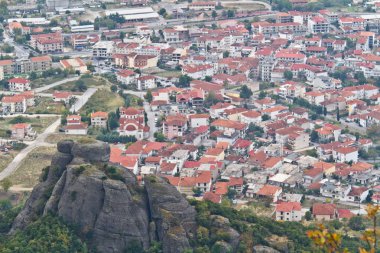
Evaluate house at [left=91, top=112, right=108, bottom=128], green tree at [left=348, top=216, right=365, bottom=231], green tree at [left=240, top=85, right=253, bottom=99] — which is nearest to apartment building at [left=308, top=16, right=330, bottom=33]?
green tree at [left=240, top=85, right=253, bottom=99]

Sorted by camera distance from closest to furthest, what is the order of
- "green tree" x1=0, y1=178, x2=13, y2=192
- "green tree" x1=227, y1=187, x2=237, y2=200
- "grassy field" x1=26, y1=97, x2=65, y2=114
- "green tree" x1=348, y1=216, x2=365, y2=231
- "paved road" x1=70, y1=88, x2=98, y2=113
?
"green tree" x1=348, y1=216, x2=365, y2=231, "green tree" x1=0, y1=178, x2=13, y2=192, "green tree" x1=227, y1=187, x2=237, y2=200, "grassy field" x1=26, y1=97, x2=65, y2=114, "paved road" x1=70, y1=88, x2=98, y2=113

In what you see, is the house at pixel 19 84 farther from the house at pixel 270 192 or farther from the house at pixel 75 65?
the house at pixel 270 192

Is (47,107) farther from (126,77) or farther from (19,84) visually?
(126,77)

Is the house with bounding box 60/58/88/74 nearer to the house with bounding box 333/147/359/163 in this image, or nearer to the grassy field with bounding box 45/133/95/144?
the grassy field with bounding box 45/133/95/144

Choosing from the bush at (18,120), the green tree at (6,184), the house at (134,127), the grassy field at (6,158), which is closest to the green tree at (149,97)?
the house at (134,127)

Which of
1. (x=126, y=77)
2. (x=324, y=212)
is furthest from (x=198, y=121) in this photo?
(x=324, y=212)

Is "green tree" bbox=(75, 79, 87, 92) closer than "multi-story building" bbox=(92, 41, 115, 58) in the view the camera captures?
Yes
